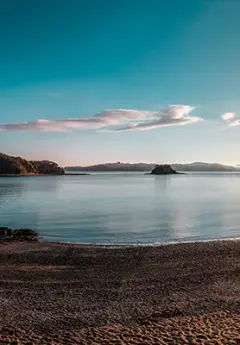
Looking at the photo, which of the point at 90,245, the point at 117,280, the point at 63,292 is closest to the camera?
the point at 63,292

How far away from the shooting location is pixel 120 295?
1798 cm

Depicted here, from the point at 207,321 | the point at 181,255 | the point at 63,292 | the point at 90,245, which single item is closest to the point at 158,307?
the point at 207,321

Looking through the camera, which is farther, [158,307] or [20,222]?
[20,222]

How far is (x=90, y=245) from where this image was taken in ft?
108

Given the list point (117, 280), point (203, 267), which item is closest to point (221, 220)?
point (203, 267)

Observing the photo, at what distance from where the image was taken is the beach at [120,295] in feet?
41.0

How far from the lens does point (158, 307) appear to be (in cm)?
1600

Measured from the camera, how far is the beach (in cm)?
1249

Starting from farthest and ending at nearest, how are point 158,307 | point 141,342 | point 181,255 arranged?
point 181,255 → point 158,307 → point 141,342

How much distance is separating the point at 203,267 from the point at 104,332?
1281 cm

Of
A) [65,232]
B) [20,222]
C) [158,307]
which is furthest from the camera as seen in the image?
[20,222]

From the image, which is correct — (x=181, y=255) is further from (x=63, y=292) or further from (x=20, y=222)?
(x=20, y=222)

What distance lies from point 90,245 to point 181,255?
8771 mm

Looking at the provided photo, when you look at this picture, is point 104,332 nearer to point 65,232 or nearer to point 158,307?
point 158,307
